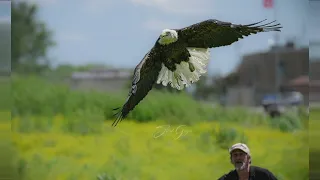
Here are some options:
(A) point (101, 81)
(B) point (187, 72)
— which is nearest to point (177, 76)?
(B) point (187, 72)

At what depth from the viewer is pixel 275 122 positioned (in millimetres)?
2965

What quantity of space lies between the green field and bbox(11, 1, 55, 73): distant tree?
0.34 feet

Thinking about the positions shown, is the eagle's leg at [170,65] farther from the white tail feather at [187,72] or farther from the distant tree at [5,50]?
the distant tree at [5,50]

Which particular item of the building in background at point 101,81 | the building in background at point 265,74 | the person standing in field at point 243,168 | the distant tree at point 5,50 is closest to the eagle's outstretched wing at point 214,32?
the building in background at point 265,74

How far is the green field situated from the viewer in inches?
107

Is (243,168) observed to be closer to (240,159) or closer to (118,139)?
(240,159)

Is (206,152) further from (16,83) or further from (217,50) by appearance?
(16,83)

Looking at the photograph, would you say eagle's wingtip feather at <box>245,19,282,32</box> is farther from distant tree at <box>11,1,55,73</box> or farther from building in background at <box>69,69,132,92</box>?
distant tree at <box>11,1,55,73</box>

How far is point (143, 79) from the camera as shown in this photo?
266 centimetres

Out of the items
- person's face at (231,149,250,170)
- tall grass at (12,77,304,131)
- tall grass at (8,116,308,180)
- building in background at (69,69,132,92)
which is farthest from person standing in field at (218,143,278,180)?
building in background at (69,69,132,92)

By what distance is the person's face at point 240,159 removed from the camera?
2.46 metres

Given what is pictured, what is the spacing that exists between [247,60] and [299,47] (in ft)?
0.99

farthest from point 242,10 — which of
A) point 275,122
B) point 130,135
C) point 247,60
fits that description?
point 130,135

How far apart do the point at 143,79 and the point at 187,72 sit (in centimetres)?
23
